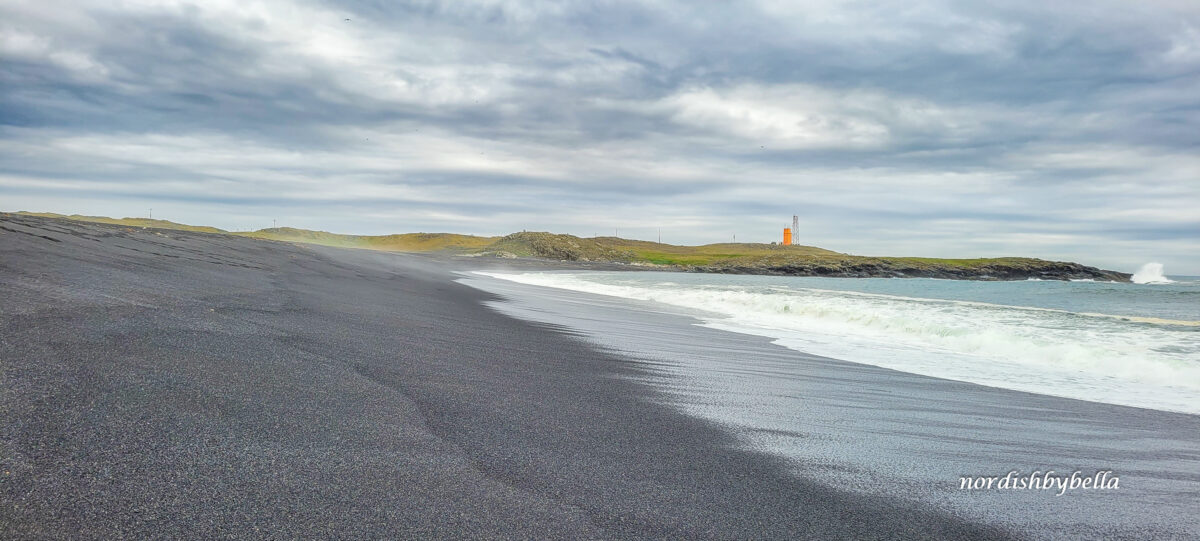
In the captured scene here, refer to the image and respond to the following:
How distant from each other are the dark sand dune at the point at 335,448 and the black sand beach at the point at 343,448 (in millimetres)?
12

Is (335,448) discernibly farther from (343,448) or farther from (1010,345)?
(1010,345)

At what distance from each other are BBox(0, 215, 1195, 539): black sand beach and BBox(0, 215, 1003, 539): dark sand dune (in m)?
0.01

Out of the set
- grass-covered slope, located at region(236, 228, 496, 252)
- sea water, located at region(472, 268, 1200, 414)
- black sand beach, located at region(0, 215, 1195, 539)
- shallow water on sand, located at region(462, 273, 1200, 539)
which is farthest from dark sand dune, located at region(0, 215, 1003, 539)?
grass-covered slope, located at region(236, 228, 496, 252)

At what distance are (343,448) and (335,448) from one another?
0.03 metres

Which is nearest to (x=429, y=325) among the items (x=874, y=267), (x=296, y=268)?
(x=296, y=268)

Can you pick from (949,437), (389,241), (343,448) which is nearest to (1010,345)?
(949,437)

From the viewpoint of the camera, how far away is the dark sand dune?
7.39ft

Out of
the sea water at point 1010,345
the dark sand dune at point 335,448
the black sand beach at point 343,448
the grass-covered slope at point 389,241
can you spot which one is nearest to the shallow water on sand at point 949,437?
the black sand beach at point 343,448

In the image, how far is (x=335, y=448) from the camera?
294cm

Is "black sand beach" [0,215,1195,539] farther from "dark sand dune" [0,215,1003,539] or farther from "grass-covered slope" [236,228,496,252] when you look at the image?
"grass-covered slope" [236,228,496,252]

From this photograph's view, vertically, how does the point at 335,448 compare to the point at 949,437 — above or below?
above

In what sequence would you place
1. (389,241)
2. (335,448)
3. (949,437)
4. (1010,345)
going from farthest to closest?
1. (389,241)
2. (1010,345)
3. (949,437)
4. (335,448)

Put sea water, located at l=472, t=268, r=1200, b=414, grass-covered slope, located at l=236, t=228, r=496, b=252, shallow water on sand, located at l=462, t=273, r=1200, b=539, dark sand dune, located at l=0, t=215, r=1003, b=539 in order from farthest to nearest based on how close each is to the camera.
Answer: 1. grass-covered slope, located at l=236, t=228, r=496, b=252
2. sea water, located at l=472, t=268, r=1200, b=414
3. shallow water on sand, located at l=462, t=273, r=1200, b=539
4. dark sand dune, located at l=0, t=215, r=1003, b=539

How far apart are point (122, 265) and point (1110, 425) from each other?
1162 centimetres
